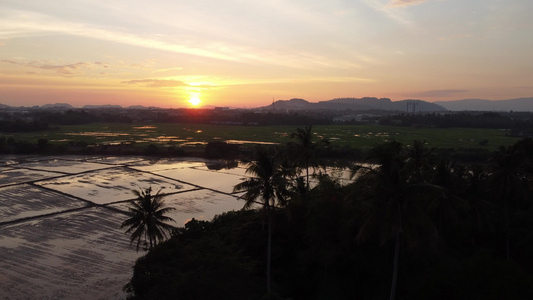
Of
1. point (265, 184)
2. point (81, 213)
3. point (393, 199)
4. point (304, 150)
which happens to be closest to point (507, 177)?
point (393, 199)

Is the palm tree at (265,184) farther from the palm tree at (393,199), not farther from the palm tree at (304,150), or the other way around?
the palm tree at (304,150)

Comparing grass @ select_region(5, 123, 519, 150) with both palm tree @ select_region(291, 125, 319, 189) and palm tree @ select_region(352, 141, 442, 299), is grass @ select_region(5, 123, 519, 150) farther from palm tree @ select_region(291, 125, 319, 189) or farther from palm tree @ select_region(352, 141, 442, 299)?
palm tree @ select_region(352, 141, 442, 299)

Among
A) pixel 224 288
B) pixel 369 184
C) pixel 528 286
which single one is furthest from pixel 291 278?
pixel 528 286

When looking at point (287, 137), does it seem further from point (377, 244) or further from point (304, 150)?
point (377, 244)

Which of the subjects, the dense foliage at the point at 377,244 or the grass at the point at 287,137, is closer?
Answer: the dense foliage at the point at 377,244

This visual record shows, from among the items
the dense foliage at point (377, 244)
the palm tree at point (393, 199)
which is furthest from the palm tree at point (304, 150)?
the palm tree at point (393, 199)

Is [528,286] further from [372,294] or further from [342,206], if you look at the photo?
[342,206]
